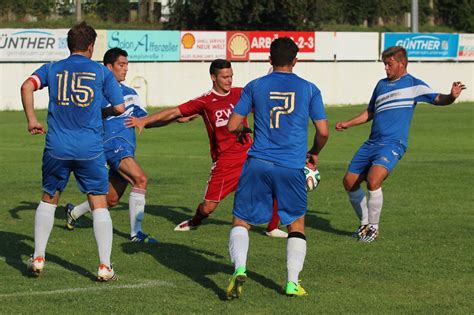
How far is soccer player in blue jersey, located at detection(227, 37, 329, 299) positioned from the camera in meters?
8.55

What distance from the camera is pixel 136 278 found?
9.41 metres

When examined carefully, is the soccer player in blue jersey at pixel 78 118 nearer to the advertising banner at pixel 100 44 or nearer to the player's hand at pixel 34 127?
the player's hand at pixel 34 127

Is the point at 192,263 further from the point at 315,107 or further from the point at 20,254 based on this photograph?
the point at 315,107

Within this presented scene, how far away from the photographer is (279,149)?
8.61 metres

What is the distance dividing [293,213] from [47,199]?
2.17 m

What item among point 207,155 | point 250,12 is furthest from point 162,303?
point 250,12

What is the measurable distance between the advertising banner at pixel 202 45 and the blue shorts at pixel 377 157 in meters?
28.8

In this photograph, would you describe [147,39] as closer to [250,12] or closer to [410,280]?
[250,12]

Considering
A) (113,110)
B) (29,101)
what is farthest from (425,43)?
(29,101)

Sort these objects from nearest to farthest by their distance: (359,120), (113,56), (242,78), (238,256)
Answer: (238,256), (113,56), (359,120), (242,78)

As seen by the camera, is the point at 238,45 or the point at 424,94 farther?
the point at 238,45

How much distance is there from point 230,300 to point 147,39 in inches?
1246

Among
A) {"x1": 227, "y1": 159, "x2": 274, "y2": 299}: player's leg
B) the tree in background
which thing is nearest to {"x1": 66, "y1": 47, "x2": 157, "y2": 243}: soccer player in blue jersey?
{"x1": 227, "y1": 159, "x2": 274, "y2": 299}: player's leg

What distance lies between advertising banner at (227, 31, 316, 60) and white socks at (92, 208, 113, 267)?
32.7 meters
